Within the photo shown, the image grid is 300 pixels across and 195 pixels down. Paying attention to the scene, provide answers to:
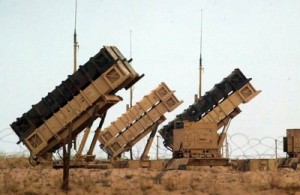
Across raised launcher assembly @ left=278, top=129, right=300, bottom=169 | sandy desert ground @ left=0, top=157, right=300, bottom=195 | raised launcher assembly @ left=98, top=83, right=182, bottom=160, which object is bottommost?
sandy desert ground @ left=0, top=157, right=300, bottom=195

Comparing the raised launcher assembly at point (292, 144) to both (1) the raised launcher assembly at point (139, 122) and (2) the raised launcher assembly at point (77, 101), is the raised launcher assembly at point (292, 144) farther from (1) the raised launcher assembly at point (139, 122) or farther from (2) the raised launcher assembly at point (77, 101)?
(2) the raised launcher assembly at point (77, 101)

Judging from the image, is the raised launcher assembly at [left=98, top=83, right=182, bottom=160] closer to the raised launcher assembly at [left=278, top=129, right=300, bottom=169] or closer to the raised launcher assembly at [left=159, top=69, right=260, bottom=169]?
the raised launcher assembly at [left=159, top=69, right=260, bottom=169]

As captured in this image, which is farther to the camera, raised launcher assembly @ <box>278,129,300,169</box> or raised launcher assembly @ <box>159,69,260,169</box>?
raised launcher assembly @ <box>278,129,300,169</box>

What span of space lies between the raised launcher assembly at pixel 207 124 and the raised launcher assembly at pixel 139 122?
3.05ft

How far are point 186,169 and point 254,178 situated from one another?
6.80 meters

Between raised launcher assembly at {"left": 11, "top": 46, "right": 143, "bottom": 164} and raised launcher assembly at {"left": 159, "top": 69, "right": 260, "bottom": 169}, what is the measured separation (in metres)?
4.65

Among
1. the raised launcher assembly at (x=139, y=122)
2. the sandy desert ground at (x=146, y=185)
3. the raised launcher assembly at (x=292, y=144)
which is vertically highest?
the raised launcher assembly at (x=139, y=122)

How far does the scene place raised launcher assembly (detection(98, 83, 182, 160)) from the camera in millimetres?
36344

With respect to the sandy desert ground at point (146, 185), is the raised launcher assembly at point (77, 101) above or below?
above

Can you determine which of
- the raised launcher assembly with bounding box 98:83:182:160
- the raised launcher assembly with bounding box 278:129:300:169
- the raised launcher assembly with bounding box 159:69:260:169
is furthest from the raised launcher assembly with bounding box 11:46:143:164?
the raised launcher assembly with bounding box 98:83:182:160

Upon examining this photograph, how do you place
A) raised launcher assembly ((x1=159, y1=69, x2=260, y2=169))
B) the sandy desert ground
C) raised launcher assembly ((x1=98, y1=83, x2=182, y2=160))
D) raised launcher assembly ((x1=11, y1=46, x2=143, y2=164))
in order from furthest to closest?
raised launcher assembly ((x1=98, y1=83, x2=182, y2=160)) → raised launcher assembly ((x1=159, y1=69, x2=260, y2=169)) → raised launcher assembly ((x1=11, y1=46, x2=143, y2=164)) → the sandy desert ground

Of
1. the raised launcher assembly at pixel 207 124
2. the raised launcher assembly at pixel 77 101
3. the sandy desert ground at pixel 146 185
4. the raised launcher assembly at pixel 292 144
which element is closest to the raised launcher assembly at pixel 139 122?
the raised launcher assembly at pixel 207 124

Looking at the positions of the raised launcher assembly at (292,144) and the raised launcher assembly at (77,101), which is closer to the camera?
the raised launcher assembly at (77,101)

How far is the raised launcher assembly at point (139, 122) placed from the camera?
1431 inches
